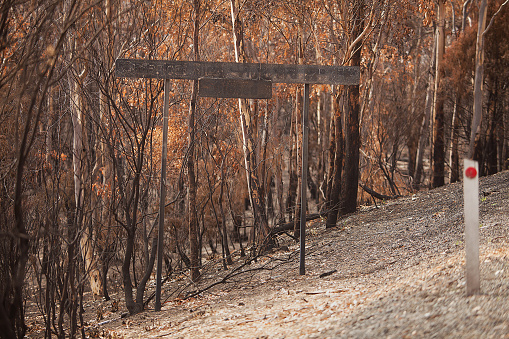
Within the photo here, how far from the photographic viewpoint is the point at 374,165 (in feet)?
72.8

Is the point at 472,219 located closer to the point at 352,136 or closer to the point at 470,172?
the point at 470,172

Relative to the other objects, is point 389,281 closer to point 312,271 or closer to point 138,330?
point 312,271

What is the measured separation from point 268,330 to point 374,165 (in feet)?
58.4

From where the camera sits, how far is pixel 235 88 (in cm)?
688

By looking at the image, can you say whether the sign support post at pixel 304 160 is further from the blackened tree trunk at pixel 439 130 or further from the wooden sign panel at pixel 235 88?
the blackened tree trunk at pixel 439 130

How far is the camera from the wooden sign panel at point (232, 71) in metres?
6.62

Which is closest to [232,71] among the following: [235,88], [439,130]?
[235,88]

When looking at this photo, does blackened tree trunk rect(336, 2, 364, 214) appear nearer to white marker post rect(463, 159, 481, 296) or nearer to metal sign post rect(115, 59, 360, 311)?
metal sign post rect(115, 59, 360, 311)

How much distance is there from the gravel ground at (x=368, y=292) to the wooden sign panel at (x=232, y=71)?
8.24ft

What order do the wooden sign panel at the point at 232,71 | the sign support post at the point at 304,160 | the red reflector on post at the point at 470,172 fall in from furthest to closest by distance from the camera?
the sign support post at the point at 304,160 → the wooden sign panel at the point at 232,71 → the red reflector on post at the point at 470,172

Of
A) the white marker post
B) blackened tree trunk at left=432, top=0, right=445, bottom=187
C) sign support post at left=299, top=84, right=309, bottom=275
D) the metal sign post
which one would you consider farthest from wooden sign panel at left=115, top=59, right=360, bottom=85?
blackened tree trunk at left=432, top=0, right=445, bottom=187

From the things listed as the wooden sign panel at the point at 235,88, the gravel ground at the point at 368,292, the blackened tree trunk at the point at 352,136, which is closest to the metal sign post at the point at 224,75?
the wooden sign panel at the point at 235,88

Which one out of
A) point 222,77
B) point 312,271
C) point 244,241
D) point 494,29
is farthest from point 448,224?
point 244,241

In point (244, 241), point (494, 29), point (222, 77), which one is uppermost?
point (494, 29)
